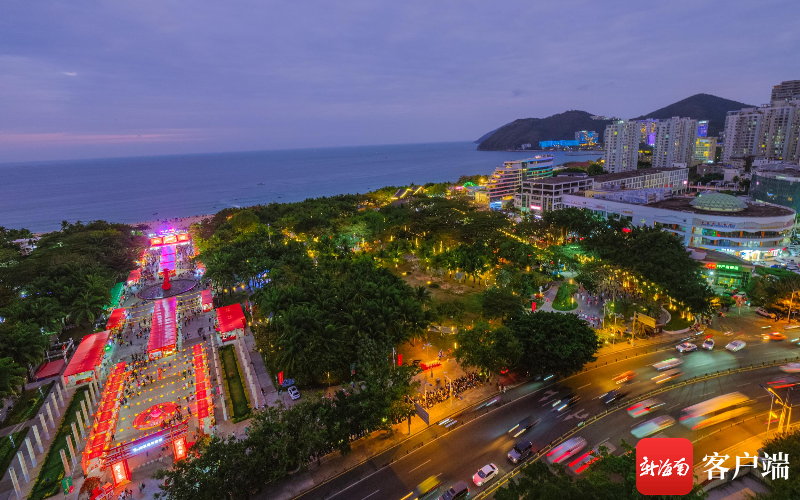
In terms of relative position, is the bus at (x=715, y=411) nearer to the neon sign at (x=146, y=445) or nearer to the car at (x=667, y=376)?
the car at (x=667, y=376)

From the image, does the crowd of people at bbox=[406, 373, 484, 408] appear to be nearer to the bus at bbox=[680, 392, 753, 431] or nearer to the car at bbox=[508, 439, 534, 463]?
the car at bbox=[508, 439, 534, 463]

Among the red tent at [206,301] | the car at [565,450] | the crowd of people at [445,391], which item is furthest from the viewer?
the red tent at [206,301]

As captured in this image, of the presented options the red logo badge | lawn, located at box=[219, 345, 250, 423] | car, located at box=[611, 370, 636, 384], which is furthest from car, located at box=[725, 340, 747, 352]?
lawn, located at box=[219, 345, 250, 423]

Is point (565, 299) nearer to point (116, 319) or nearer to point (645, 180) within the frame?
point (116, 319)

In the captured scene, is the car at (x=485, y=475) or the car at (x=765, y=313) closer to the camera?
the car at (x=485, y=475)

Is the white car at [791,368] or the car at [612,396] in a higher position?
the car at [612,396]

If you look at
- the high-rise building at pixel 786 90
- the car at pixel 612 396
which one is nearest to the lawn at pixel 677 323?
the car at pixel 612 396

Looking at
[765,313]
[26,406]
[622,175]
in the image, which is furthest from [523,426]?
[622,175]

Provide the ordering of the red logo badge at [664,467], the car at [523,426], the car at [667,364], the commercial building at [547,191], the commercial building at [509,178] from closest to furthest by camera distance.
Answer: the red logo badge at [664,467]
the car at [523,426]
the car at [667,364]
the commercial building at [547,191]
the commercial building at [509,178]
